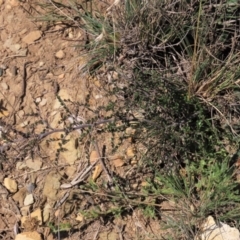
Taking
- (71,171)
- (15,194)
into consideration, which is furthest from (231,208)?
(15,194)

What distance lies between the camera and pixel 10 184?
2305 mm

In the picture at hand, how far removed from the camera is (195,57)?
2199 mm

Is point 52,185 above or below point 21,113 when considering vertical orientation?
below

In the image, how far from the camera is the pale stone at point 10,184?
7.55 ft

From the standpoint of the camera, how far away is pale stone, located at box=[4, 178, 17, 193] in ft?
7.55

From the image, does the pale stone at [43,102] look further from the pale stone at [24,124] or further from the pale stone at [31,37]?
the pale stone at [31,37]

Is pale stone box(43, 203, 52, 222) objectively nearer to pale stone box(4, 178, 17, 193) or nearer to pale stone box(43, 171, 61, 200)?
pale stone box(43, 171, 61, 200)

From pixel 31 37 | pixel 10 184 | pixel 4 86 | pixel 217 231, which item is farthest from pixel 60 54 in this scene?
pixel 217 231

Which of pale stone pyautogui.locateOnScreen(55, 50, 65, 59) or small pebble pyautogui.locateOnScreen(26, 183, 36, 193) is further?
pale stone pyautogui.locateOnScreen(55, 50, 65, 59)

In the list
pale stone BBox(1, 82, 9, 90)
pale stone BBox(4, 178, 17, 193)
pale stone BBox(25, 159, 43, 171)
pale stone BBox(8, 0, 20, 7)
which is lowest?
pale stone BBox(4, 178, 17, 193)

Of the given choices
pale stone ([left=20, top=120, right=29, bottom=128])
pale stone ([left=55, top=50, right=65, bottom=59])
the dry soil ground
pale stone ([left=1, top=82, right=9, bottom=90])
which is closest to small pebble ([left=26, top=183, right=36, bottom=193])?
the dry soil ground

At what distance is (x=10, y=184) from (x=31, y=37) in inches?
26.4

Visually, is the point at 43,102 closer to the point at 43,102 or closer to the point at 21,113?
the point at 43,102

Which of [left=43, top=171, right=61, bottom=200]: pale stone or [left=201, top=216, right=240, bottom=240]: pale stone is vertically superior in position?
[left=43, top=171, right=61, bottom=200]: pale stone
